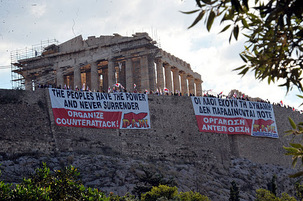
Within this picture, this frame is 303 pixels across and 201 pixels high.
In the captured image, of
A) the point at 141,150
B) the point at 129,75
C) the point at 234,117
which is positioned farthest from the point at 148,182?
the point at 129,75

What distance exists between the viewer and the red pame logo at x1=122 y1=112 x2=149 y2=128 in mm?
31781

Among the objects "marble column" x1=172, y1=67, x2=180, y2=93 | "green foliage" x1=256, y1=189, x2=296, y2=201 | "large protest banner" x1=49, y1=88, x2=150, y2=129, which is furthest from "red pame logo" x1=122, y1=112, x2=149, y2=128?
"marble column" x1=172, y1=67, x2=180, y2=93

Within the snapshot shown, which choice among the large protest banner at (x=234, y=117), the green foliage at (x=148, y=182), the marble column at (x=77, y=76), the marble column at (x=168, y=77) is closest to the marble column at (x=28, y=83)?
the marble column at (x=77, y=76)

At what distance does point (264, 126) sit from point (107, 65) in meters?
15.4

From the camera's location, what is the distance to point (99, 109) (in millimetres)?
A: 30844

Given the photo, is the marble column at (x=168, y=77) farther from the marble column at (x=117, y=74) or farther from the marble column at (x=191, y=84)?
the marble column at (x=191, y=84)

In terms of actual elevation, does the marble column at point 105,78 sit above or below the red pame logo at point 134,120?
above

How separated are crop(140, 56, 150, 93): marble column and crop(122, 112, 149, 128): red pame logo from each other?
24.8ft

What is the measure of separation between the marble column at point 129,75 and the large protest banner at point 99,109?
24.3ft

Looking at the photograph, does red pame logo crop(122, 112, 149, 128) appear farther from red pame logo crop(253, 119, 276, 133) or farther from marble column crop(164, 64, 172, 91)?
marble column crop(164, 64, 172, 91)

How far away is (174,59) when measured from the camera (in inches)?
1800

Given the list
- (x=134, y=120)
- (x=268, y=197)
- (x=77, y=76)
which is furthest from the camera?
(x=77, y=76)

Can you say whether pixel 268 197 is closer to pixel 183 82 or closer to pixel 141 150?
pixel 141 150

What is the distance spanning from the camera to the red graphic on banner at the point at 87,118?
29.7m
